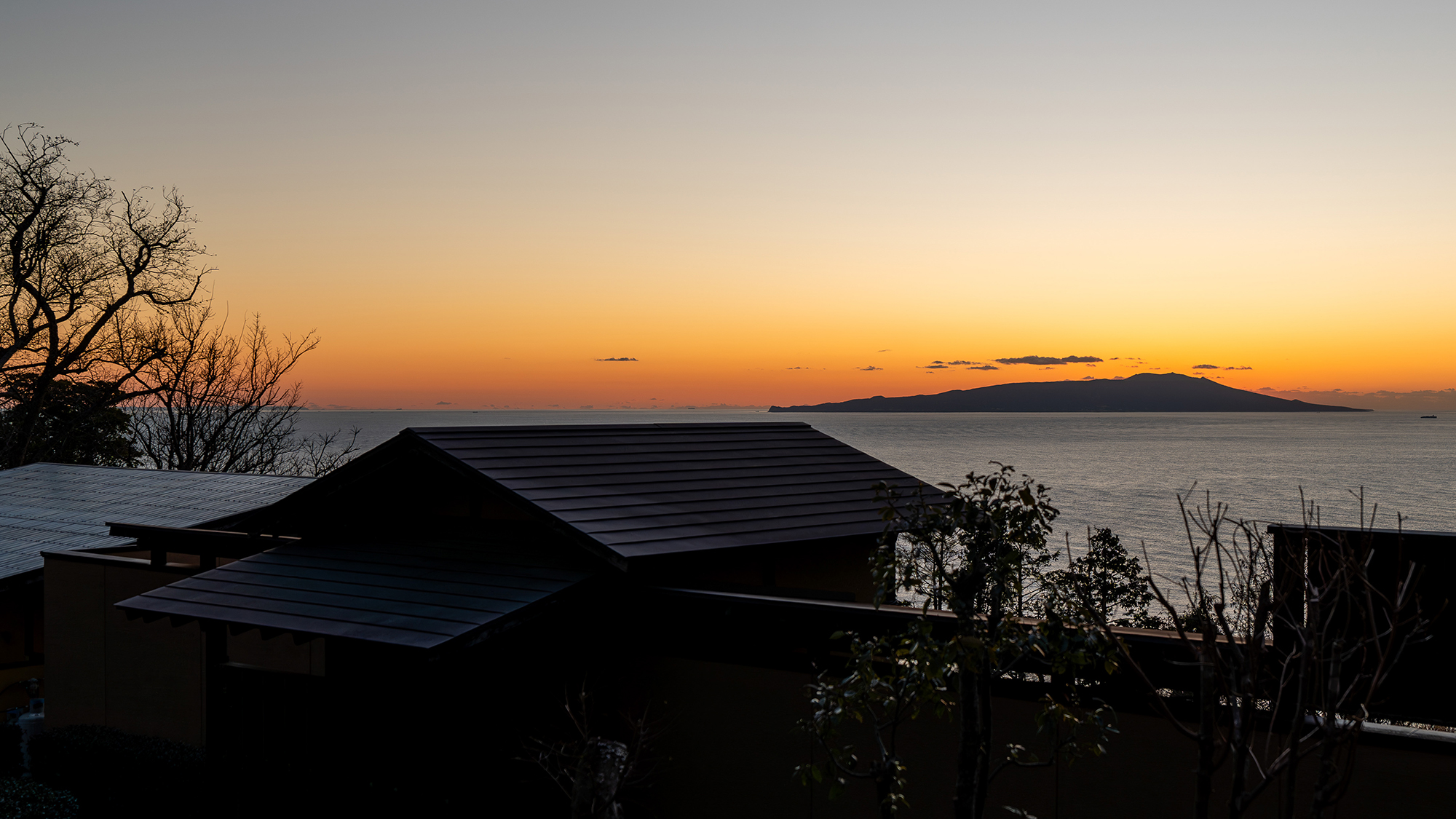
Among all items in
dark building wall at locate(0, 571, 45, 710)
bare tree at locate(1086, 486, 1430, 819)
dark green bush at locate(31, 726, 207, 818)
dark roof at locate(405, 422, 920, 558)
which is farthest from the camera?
dark building wall at locate(0, 571, 45, 710)

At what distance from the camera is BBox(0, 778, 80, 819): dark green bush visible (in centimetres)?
912

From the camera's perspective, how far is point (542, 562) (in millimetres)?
8672

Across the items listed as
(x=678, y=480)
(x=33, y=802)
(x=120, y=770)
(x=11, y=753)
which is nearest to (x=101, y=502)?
(x=11, y=753)

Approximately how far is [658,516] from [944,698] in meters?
4.08

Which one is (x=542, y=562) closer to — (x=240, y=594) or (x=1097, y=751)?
(x=240, y=594)

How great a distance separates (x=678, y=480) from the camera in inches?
426

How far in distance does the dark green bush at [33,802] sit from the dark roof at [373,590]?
238 centimetres

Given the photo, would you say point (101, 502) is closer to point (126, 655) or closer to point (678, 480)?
point (126, 655)

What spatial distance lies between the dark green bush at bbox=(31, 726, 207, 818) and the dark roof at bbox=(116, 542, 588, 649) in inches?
98.8

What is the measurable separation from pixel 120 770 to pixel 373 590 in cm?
507

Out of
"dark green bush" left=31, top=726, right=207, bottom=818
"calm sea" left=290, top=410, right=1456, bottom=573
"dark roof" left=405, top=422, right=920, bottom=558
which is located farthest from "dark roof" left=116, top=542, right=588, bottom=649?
"calm sea" left=290, top=410, right=1456, bottom=573

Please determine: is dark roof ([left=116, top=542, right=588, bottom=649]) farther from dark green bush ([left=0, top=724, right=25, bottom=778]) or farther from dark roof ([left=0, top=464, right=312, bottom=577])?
dark roof ([left=0, top=464, right=312, bottom=577])

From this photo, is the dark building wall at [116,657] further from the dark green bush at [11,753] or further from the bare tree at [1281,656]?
the bare tree at [1281,656]

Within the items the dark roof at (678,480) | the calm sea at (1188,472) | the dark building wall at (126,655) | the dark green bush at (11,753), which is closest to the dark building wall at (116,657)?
the dark building wall at (126,655)
